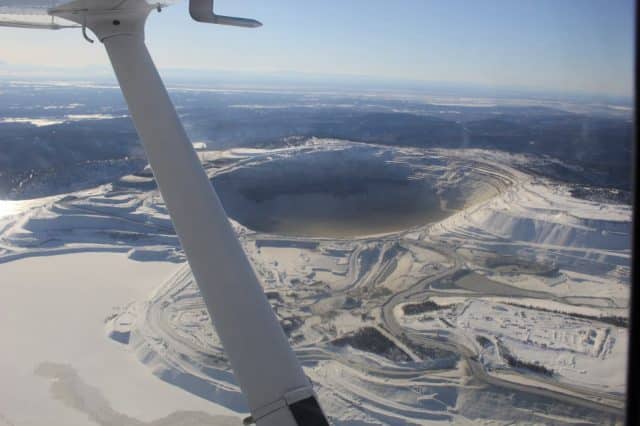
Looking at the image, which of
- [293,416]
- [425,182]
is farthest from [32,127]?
[293,416]

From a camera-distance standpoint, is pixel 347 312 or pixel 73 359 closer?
pixel 73 359

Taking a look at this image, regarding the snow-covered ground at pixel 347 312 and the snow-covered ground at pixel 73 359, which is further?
the snow-covered ground at pixel 347 312

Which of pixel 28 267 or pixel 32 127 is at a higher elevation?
pixel 32 127

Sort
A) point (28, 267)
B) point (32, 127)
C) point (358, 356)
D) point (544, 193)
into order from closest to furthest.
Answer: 1. point (358, 356)
2. point (28, 267)
3. point (544, 193)
4. point (32, 127)

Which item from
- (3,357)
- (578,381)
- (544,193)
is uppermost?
(544,193)

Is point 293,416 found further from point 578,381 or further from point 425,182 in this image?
point 425,182

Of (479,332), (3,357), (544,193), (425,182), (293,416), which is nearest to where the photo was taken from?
(293,416)

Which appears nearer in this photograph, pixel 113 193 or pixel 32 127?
pixel 113 193

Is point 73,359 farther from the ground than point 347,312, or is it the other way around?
point 73,359
